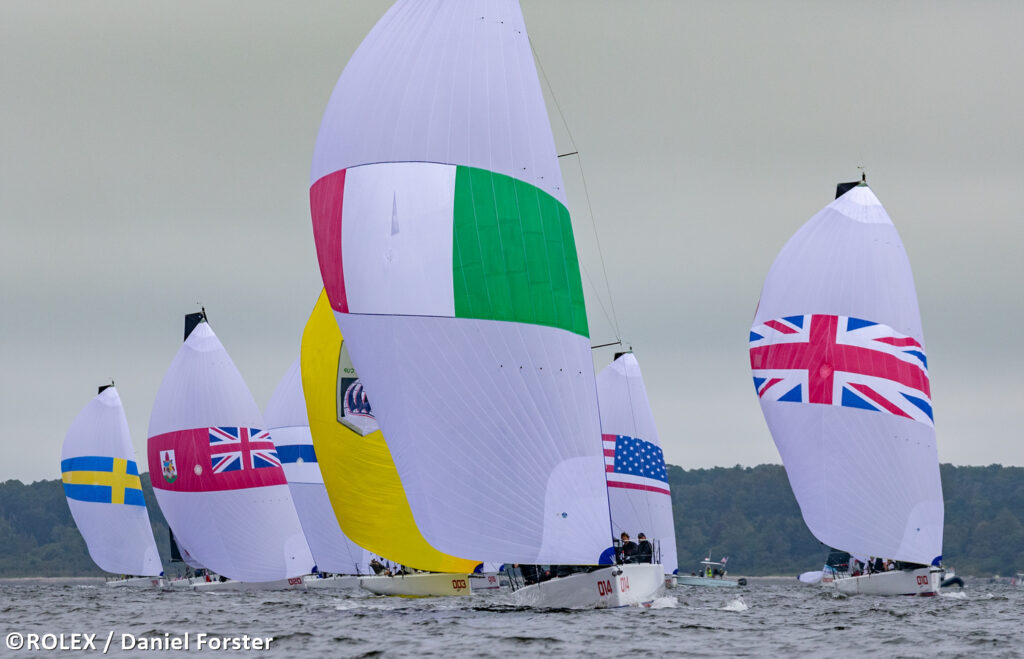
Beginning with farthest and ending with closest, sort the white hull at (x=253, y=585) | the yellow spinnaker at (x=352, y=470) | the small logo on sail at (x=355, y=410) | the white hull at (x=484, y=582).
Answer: the white hull at (x=253, y=585) → the white hull at (x=484, y=582) → the small logo on sail at (x=355, y=410) → the yellow spinnaker at (x=352, y=470)

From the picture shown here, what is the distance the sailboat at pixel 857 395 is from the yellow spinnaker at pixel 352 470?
949 centimetres

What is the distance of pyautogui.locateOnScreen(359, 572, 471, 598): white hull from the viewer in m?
32.2

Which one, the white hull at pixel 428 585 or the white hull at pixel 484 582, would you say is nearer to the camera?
the white hull at pixel 428 585

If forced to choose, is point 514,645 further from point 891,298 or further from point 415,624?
point 891,298

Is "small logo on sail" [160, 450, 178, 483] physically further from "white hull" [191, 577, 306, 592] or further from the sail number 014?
the sail number 014

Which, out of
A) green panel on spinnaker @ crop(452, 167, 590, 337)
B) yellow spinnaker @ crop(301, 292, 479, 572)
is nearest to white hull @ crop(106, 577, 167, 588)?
yellow spinnaker @ crop(301, 292, 479, 572)

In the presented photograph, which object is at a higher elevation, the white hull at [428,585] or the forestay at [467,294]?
the forestay at [467,294]

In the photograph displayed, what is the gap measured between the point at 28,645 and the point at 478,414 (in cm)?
681

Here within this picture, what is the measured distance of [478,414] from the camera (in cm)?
2297

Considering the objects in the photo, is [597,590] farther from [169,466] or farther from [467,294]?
[169,466]

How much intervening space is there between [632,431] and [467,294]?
24.6 m

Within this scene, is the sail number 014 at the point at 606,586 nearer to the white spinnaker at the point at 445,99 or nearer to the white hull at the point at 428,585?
the white spinnaker at the point at 445,99

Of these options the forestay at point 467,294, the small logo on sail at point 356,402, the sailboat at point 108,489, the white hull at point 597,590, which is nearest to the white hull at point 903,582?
the white hull at point 597,590

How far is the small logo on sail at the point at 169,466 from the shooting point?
44.9 m
